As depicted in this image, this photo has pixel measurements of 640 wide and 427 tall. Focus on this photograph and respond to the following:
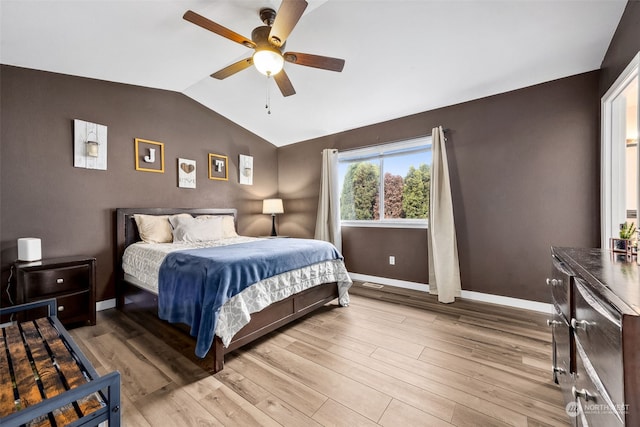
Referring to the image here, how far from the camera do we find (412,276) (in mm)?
3785

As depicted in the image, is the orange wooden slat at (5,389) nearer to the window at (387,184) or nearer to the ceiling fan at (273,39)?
the ceiling fan at (273,39)

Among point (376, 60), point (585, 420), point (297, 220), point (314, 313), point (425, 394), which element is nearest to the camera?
point (585, 420)

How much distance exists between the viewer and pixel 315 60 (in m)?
2.21

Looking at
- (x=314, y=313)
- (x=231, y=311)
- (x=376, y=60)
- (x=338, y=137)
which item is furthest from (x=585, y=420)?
(x=338, y=137)

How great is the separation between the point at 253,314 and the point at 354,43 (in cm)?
267

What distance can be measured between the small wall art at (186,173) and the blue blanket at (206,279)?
1793 millimetres

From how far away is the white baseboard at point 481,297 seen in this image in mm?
2920

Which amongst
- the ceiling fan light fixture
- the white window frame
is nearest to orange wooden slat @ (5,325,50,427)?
the ceiling fan light fixture

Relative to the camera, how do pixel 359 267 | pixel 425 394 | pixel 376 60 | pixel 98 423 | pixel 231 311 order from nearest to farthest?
pixel 98 423 → pixel 425 394 → pixel 231 311 → pixel 376 60 → pixel 359 267

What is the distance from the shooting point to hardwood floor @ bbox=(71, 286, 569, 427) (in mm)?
1503

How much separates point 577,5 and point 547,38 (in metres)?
0.31

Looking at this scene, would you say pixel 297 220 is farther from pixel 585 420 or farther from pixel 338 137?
pixel 585 420

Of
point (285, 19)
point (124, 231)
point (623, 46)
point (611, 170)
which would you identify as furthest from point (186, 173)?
point (611, 170)

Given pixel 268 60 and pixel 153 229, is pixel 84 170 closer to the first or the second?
pixel 153 229
